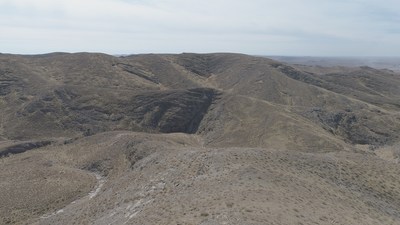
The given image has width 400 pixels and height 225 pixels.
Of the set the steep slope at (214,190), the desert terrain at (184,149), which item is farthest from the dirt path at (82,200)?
the desert terrain at (184,149)

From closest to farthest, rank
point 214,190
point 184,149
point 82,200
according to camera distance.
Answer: point 214,190
point 82,200
point 184,149

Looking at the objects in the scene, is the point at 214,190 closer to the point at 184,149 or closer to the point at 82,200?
the point at 184,149

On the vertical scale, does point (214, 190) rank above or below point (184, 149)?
above

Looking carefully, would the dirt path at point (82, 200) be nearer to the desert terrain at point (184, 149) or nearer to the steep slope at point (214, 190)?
the steep slope at point (214, 190)

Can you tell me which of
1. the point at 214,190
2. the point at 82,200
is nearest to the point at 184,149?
the point at 82,200

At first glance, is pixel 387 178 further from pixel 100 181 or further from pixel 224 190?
pixel 100 181

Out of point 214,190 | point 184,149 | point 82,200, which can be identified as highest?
point 214,190

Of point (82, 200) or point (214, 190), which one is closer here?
point (214, 190)

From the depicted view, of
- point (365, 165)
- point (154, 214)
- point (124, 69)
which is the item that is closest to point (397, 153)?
point (365, 165)

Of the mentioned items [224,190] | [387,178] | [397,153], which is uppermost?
[224,190]
